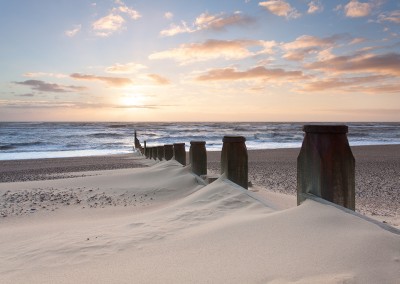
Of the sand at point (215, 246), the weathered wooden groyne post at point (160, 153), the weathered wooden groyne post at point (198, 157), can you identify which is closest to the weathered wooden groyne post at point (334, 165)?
the sand at point (215, 246)

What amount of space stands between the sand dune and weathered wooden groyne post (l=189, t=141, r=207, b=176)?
1.72 meters

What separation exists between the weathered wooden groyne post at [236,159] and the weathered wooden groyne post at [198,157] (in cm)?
171

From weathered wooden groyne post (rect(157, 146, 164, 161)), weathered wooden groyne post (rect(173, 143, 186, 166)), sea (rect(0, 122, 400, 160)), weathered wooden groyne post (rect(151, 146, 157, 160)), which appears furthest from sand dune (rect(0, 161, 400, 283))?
sea (rect(0, 122, 400, 160))

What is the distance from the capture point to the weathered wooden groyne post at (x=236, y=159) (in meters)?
4.47

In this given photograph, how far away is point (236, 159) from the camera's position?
4527 millimetres

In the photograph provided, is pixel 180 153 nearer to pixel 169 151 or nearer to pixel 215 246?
pixel 169 151

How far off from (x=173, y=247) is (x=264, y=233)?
0.73 metres

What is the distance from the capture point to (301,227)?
2322 millimetres

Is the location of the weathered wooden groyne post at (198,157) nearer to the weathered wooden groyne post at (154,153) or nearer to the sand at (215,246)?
the sand at (215,246)

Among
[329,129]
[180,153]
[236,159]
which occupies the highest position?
[329,129]

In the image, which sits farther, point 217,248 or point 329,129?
point 329,129

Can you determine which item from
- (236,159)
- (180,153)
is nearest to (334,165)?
(236,159)

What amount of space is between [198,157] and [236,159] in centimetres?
195

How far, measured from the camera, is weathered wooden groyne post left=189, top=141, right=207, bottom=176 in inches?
250
